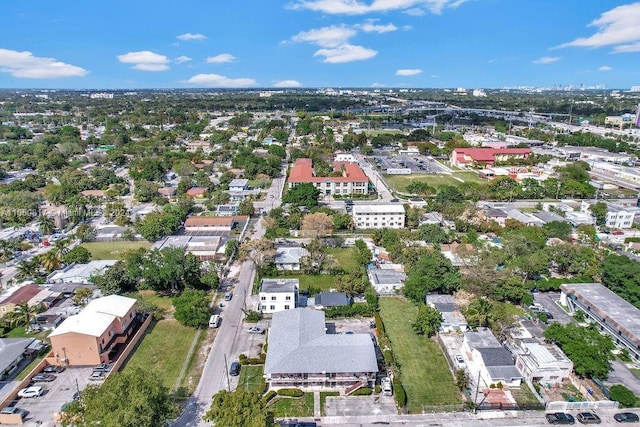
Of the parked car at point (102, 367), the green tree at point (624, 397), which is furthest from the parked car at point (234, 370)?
the green tree at point (624, 397)

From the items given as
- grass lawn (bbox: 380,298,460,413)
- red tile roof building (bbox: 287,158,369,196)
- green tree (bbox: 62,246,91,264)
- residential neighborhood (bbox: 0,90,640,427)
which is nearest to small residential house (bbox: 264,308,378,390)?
residential neighborhood (bbox: 0,90,640,427)

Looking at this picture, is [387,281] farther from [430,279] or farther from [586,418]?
[586,418]

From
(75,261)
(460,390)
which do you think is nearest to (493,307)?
(460,390)

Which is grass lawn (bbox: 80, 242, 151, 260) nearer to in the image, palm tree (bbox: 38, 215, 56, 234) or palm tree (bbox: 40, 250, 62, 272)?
palm tree (bbox: 40, 250, 62, 272)

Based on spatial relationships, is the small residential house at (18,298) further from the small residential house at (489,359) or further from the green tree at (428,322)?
the small residential house at (489,359)

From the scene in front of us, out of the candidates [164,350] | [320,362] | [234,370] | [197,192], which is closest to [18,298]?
[164,350]

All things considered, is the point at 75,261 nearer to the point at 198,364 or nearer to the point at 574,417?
the point at 198,364
